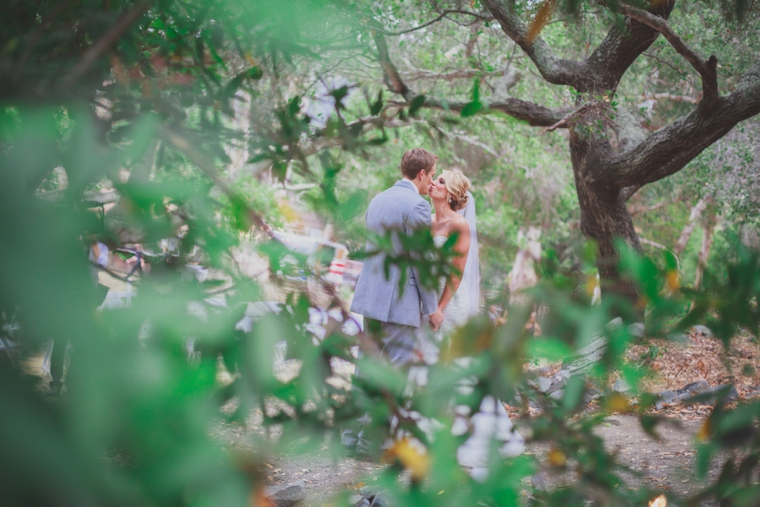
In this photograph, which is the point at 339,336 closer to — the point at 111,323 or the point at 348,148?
the point at 111,323

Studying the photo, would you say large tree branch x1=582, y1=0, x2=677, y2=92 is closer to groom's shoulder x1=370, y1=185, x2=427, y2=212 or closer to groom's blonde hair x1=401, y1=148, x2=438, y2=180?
groom's blonde hair x1=401, y1=148, x2=438, y2=180

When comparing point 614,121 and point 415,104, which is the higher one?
point 614,121

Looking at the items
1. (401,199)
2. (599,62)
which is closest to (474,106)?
(401,199)

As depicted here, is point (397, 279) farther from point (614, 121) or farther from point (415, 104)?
point (614, 121)

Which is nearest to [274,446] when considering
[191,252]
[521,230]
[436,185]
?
[191,252]

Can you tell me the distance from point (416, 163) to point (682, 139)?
4504 mm

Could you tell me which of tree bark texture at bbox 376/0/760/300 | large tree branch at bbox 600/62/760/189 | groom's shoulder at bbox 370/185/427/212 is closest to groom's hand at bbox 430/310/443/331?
groom's shoulder at bbox 370/185/427/212

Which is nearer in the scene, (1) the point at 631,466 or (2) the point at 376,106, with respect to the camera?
(2) the point at 376,106

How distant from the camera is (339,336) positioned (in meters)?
0.79

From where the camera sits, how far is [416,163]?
3.40 metres

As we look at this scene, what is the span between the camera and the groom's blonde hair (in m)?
3.40

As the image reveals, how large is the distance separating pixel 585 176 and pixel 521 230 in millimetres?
12122

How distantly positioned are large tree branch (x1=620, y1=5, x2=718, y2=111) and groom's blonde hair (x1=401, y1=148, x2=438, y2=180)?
7.81ft

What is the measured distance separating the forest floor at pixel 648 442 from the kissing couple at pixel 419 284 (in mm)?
145
